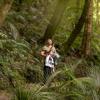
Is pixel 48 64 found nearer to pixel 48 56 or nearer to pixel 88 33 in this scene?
pixel 48 56

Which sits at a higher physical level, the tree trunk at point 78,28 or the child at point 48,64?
the tree trunk at point 78,28

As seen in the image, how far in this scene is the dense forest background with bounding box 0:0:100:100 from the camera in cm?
904

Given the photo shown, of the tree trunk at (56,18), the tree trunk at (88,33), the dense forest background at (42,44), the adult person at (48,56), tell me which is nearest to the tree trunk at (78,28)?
the dense forest background at (42,44)

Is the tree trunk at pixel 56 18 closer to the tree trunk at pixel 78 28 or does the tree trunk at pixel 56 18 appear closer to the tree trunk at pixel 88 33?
the tree trunk at pixel 78 28

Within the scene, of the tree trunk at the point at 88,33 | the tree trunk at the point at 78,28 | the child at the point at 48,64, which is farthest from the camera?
the tree trunk at the point at 78,28

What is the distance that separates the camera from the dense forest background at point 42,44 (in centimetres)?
904

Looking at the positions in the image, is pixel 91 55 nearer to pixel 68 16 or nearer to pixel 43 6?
pixel 68 16

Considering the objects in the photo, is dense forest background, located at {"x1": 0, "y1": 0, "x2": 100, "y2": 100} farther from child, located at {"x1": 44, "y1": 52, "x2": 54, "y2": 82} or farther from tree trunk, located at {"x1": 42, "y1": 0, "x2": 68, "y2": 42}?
child, located at {"x1": 44, "y1": 52, "x2": 54, "y2": 82}

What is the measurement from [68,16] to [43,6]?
126 inches

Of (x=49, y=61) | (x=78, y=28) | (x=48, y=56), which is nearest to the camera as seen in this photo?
(x=48, y=56)

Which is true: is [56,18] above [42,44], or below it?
above

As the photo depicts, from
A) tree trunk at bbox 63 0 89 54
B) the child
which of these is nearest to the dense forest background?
tree trunk at bbox 63 0 89 54

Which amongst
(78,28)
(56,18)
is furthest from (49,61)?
(78,28)

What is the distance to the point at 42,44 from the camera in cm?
1920
